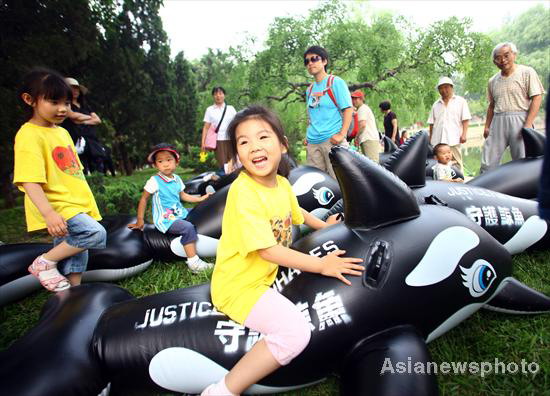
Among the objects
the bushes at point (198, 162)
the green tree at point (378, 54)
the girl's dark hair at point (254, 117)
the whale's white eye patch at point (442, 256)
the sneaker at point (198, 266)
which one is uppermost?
the green tree at point (378, 54)

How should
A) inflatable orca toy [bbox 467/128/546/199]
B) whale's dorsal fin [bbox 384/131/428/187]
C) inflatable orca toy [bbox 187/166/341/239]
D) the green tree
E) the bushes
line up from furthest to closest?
the bushes, the green tree, inflatable orca toy [bbox 187/166/341/239], inflatable orca toy [bbox 467/128/546/199], whale's dorsal fin [bbox 384/131/428/187]

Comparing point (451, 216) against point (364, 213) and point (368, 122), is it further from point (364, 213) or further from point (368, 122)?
point (368, 122)

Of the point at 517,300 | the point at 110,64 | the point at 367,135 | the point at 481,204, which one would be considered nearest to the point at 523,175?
the point at 481,204

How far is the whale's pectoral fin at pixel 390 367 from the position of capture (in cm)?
144

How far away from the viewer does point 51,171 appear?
8.05ft

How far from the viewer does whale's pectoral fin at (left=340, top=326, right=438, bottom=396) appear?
4.71 ft

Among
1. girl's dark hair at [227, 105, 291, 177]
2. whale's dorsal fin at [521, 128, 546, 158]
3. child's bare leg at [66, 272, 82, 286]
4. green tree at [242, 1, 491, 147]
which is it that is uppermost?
green tree at [242, 1, 491, 147]

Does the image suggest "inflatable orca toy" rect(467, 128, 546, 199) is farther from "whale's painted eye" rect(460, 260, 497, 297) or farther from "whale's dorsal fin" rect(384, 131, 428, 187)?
"whale's painted eye" rect(460, 260, 497, 297)

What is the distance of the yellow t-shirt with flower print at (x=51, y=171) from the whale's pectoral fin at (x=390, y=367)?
6.98 feet

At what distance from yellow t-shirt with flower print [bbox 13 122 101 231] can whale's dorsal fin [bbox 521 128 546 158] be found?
3.88 metres

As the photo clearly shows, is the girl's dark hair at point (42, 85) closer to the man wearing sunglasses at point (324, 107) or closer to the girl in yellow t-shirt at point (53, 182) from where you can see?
the girl in yellow t-shirt at point (53, 182)

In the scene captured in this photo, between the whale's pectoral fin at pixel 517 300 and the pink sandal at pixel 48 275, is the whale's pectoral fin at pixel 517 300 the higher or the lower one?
the lower one

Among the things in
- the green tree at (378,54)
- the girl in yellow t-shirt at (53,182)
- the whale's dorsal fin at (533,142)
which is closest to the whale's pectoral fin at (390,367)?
the girl in yellow t-shirt at (53,182)
